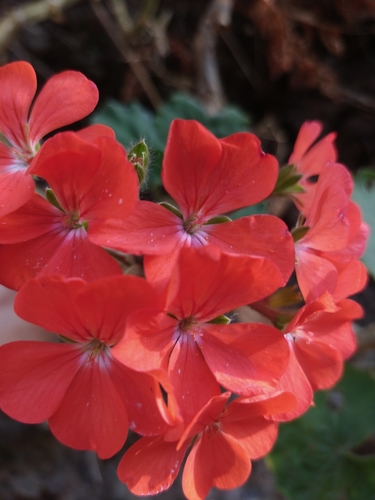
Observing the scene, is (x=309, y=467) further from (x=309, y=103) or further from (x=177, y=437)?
(x=309, y=103)

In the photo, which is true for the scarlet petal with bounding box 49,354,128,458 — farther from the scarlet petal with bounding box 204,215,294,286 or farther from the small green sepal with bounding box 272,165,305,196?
the small green sepal with bounding box 272,165,305,196

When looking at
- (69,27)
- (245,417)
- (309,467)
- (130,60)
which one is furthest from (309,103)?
(245,417)

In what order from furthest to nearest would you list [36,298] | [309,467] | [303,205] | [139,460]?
[309,467] < [303,205] < [139,460] < [36,298]

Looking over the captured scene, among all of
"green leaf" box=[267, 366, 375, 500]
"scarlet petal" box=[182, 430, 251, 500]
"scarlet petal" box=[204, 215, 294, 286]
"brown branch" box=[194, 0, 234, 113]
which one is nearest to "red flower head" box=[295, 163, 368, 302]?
"scarlet petal" box=[204, 215, 294, 286]

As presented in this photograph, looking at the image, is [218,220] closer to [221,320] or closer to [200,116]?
[221,320]

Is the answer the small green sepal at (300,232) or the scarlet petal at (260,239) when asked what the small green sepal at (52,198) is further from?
the small green sepal at (300,232)

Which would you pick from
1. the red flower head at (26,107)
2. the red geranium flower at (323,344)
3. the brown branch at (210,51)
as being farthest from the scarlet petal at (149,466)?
the brown branch at (210,51)

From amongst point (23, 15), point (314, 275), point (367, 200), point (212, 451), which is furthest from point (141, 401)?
point (23, 15)
